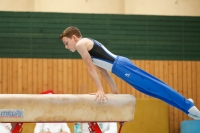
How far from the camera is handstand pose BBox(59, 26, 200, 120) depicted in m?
6.02

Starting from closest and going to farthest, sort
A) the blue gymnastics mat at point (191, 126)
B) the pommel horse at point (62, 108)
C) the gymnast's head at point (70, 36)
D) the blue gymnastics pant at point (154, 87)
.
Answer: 1. the pommel horse at point (62, 108)
2. the blue gymnastics pant at point (154, 87)
3. the gymnast's head at point (70, 36)
4. the blue gymnastics mat at point (191, 126)

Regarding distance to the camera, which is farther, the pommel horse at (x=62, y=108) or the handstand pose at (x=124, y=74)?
the handstand pose at (x=124, y=74)

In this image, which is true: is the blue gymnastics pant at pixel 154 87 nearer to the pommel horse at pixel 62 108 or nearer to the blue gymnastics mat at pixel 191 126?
the pommel horse at pixel 62 108

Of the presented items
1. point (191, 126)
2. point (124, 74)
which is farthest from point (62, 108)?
point (191, 126)

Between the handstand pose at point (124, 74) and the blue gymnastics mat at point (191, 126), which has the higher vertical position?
the handstand pose at point (124, 74)

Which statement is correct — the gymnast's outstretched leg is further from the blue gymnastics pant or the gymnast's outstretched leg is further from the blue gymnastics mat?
the blue gymnastics mat

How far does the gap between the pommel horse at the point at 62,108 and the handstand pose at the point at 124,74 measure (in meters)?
0.18

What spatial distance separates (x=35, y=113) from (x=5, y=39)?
559cm

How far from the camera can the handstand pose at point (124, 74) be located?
19.7ft

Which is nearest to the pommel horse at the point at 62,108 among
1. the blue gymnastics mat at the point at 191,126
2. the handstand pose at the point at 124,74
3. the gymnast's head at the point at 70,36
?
the handstand pose at the point at 124,74

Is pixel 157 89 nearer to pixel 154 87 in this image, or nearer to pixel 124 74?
pixel 154 87

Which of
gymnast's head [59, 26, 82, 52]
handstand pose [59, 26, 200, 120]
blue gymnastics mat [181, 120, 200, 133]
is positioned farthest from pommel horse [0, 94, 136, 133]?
blue gymnastics mat [181, 120, 200, 133]

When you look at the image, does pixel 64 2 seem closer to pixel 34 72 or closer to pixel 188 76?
pixel 34 72

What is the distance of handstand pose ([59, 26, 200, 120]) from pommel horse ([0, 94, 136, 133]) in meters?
0.18
